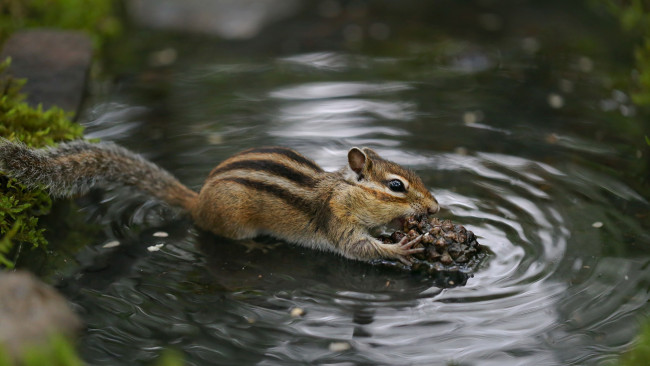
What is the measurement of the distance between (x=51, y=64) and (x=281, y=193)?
10.3 feet

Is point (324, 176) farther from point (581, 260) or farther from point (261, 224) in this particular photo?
point (581, 260)

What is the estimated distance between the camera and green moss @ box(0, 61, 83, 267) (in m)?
4.80

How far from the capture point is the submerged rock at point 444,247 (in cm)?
468

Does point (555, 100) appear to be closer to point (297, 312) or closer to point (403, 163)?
point (403, 163)

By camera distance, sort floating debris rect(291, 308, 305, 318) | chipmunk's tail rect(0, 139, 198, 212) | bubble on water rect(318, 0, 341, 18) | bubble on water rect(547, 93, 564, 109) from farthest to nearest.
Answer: bubble on water rect(318, 0, 341, 18), bubble on water rect(547, 93, 564, 109), chipmunk's tail rect(0, 139, 198, 212), floating debris rect(291, 308, 305, 318)

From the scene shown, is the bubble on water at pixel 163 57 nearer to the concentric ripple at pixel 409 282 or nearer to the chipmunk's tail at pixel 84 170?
the concentric ripple at pixel 409 282

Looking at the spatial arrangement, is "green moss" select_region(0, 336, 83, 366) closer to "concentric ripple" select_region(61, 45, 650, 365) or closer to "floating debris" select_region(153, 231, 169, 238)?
"concentric ripple" select_region(61, 45, 650, 365)

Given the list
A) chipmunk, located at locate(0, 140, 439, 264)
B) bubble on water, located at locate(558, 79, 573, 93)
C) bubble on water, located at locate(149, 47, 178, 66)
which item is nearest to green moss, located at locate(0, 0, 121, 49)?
bubble on water, located at locate(149, 47, 178, 66)

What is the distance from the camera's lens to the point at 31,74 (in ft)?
21.7

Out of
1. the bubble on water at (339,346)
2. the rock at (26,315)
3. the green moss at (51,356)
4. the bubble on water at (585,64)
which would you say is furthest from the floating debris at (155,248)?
the bubble on water at (585,64)

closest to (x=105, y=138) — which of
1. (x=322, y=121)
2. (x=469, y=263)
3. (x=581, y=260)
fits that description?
(x=322, y=121)

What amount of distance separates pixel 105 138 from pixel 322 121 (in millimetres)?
2142

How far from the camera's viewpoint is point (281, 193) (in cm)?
508

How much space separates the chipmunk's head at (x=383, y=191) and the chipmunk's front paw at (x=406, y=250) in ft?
0.67
